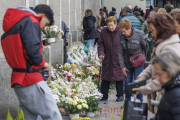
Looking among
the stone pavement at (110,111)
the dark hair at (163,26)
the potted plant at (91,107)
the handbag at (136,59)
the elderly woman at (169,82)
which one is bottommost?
the stone pavement at (110,111)

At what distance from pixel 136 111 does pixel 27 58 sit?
50.9 inches

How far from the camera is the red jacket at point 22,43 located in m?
3.38

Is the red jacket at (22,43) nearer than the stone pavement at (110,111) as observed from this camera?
Yes

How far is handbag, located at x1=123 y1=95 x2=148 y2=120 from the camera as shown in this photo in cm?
347

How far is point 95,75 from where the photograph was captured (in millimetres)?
8398

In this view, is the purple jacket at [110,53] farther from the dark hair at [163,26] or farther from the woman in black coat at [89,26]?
the woman in black coat at [89,26]

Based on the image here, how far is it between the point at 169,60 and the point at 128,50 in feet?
10.6

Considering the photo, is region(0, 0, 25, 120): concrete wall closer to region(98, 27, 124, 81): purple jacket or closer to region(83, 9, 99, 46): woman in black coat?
region(98, 27, 124, 81): purple jacket

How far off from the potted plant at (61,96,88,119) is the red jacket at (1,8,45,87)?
1802mm

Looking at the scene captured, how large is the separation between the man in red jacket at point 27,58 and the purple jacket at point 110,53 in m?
2.99

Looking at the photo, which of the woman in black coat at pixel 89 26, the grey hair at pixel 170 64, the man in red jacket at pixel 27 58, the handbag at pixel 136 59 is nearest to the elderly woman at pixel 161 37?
the grey hair at pixel 170 64

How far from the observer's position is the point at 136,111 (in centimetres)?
349

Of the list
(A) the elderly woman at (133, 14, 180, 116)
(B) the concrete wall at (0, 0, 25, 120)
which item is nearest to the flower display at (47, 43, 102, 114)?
(B) the concrete wall at (0, 0, 25, 120)

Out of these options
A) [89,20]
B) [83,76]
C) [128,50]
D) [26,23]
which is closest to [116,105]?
[128,50]
